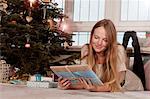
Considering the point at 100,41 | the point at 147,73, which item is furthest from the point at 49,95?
the point at 147,73

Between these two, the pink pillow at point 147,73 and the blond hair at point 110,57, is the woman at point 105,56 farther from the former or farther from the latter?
the pink pillow at point 147,73

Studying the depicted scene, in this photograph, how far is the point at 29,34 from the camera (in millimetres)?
3104

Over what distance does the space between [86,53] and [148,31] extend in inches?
75.9

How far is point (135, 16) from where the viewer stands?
3938mm

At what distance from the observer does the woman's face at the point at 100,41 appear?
71.8 inches

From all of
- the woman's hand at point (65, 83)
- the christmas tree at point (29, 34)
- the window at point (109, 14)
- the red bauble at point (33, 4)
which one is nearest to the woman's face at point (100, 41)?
the woman's hand at point (65, 83)

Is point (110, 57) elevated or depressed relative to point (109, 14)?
depressed

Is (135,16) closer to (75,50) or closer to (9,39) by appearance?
(75,50)

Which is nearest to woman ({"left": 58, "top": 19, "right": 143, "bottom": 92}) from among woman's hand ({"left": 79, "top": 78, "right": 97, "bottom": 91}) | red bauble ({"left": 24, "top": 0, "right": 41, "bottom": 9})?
woman's hand ({"left": 79, "top": 78, "right": 97, "bottom": 91})

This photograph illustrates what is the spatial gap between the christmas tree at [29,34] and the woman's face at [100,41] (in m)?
1.30

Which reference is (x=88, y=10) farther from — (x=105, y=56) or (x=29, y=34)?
(x=105, y=56)

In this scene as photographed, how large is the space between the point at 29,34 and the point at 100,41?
1401 mm

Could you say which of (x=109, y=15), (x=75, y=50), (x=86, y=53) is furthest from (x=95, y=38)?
(x=109, y=15)

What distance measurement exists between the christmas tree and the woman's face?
130cm
